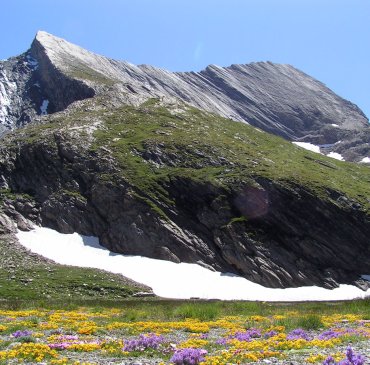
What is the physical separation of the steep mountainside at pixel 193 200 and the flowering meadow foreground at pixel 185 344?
52187 mm

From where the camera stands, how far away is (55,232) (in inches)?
3182

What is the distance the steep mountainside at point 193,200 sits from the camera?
77000 millimetres

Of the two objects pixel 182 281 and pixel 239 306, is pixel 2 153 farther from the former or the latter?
pixel 239 306

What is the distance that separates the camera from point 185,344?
16.3 meters

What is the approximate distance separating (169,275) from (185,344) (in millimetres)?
53486

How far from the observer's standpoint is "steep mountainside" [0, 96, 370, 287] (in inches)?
3031

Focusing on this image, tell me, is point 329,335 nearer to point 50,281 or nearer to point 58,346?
point 58,346

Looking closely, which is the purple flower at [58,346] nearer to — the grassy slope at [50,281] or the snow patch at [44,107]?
the grassy slope at [50,281]

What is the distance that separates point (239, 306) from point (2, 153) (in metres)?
80.4

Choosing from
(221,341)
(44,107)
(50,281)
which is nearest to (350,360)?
(221,341)

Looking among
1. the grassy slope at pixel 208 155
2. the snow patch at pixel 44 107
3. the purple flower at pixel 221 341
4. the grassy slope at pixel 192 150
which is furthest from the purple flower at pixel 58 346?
the snow patch at pixel 44 107

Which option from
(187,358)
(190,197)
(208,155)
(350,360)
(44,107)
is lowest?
(187,358)

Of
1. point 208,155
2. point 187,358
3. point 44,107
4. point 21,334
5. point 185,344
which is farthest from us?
point 44,107

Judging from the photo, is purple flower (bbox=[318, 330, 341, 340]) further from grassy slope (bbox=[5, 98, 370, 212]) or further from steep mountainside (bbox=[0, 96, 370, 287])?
grassy slope (bbox=[5, 98, 370, 212])
